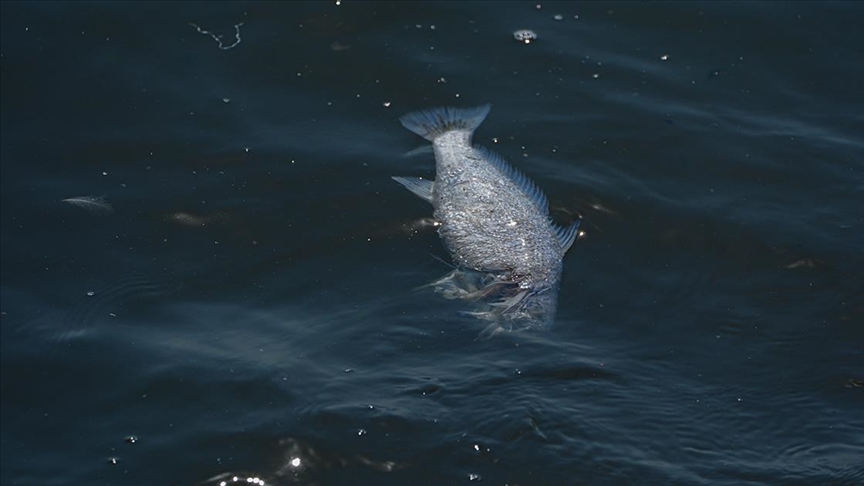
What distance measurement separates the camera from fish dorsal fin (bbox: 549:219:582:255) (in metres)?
7.76

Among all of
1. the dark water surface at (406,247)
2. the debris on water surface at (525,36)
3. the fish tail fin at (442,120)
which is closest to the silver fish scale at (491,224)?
the dark water surface at (406,247)

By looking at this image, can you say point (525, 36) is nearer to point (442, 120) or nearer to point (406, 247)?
point (442, 120)

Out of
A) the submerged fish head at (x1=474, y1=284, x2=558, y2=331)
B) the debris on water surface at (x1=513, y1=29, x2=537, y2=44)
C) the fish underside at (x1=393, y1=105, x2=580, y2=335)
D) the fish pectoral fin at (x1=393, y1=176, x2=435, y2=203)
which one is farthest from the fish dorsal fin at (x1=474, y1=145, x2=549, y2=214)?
the debris on water surface at (x1=513, y1=29, x2=537, y2=44)

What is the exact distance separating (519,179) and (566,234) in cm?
63

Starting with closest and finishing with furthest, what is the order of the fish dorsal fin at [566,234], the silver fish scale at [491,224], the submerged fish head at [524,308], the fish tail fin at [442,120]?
1. the submerged fish head at [524,308]
2. the silver fish scale at [491,224]
3. the fish dorsal fin at [566,234]
4. the fish tail fin at [442,120]

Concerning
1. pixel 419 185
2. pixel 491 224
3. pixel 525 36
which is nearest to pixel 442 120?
pixel 419 185

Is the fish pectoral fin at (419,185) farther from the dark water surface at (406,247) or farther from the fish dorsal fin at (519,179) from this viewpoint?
the fish dorsal fin at (519,179)

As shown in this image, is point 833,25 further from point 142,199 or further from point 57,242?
point 57,242

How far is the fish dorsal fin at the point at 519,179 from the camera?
808cm

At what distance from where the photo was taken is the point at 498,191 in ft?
26.2

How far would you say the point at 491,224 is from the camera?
7773mm

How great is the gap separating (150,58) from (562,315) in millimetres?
4193

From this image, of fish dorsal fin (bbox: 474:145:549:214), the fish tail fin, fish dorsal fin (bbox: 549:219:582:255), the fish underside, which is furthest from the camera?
the fish tail fin

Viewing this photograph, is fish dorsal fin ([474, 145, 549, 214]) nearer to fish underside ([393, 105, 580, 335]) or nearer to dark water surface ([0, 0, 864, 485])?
fish underside ([393, 105, 580, 335])
